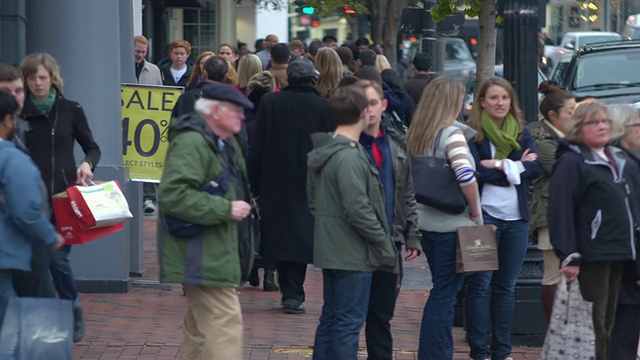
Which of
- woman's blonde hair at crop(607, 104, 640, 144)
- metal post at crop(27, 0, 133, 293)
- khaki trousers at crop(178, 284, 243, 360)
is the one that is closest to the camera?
khaki trousers at crop(178, 284, 243, 360)

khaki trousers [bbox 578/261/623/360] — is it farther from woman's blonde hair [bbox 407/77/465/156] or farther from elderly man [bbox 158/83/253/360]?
elderly man [bbox 158/83/253/360]

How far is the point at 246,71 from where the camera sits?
36.2 ft

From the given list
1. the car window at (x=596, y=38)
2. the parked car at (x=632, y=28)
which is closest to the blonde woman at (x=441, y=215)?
the parked car at (x=632, y=28)

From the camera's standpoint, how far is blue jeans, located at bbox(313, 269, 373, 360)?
6840 mm

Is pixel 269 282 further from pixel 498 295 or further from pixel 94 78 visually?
pixel 498 295

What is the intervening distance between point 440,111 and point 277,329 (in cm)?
237

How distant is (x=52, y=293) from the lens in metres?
7.15

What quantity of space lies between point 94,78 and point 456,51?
25.8 meters

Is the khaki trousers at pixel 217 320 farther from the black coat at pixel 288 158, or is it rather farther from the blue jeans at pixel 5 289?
the black coat at pixel 288 158

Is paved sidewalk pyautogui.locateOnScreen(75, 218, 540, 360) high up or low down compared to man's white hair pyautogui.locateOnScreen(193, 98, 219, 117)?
down

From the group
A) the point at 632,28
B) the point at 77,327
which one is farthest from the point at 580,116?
the point at 632,28

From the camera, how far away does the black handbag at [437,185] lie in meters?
7.40

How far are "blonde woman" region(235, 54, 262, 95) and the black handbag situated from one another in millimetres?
3774

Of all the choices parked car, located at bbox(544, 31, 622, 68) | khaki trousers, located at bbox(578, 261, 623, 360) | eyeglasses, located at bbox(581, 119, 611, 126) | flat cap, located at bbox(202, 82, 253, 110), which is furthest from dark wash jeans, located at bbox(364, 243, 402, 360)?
parked car, located at bbox(544, 31, 622, 68)
